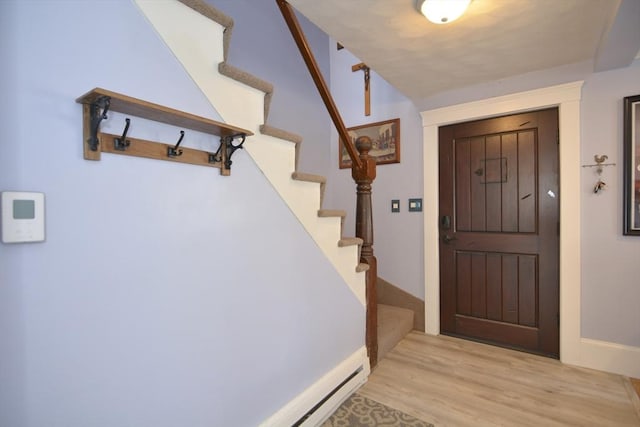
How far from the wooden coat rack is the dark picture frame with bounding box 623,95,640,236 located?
246 centimetres

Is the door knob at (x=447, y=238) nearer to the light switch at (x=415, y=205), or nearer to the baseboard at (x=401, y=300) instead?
the light switch at (x=415, y=205)

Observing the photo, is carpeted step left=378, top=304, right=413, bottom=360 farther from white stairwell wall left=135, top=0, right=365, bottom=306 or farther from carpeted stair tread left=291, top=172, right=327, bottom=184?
carpeted stair tread left=291, top=172, right=327, bottom=184

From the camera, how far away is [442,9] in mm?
1496

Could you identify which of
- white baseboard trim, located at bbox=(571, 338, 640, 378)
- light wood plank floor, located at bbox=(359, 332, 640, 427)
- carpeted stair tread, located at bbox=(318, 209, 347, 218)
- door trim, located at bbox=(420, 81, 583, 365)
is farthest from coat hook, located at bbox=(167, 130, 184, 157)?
white baseboard trim, located at bbox=(571, 338, 640, 378)

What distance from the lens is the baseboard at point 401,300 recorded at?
2.89 m

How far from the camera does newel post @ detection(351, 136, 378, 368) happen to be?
206 centimetres

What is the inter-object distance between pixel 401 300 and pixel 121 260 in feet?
8.51

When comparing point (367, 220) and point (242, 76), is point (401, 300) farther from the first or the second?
point (242, 76)

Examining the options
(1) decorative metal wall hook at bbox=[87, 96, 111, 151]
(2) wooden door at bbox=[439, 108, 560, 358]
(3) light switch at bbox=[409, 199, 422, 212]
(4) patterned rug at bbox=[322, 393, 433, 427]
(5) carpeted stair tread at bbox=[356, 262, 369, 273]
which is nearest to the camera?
(1) decorative metal wall hook at bbox=[87, 96, 111, 151]

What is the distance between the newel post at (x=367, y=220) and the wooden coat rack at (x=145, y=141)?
3.29ft

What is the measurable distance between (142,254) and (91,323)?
226mm

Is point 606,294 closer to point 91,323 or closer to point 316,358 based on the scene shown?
point 316,358

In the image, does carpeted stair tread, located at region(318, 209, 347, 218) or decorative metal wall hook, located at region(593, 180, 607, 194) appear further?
decorative metal wall hook, located at region(593, 180, 607, 194)

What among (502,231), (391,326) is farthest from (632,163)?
(391,326)
